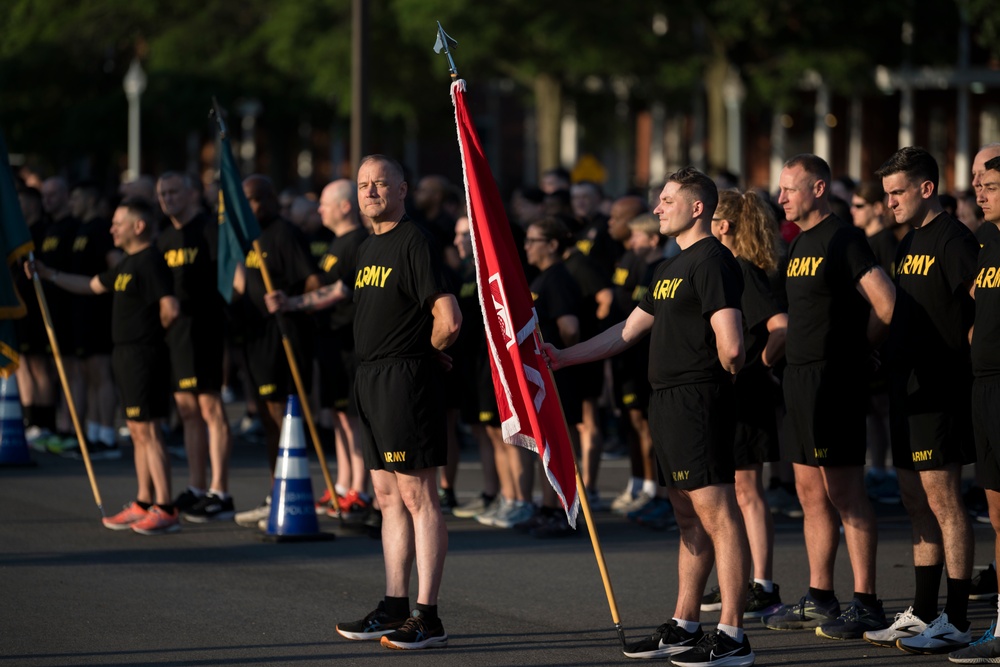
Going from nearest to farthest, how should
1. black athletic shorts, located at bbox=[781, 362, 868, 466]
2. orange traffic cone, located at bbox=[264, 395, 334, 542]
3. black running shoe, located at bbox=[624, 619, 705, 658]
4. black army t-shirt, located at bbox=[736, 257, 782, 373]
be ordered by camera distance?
black running shoe, located at bbox=[624, 619, 705, 658]
black athletic shorts, located at bbox=[781, 362, 868, 466]
black army t-shirt, located at bbox=[736, 257, 782, 373]
orange traffic cone, located at bbox=[264, 395, 334, 542]

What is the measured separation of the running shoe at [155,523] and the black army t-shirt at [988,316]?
5.56 metres

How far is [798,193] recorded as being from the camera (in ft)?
25.7

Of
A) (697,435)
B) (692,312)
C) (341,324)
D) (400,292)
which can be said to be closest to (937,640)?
(697,435)

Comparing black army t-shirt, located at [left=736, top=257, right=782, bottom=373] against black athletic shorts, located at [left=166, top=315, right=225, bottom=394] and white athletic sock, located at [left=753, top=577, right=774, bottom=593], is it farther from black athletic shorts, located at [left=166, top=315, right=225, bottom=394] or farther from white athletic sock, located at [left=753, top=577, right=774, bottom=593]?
black athletic shorts, located at [left=166, top=315, right=225, bottom=394]

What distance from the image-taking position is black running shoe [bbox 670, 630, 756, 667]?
7074mm

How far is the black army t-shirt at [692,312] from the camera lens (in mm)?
7082

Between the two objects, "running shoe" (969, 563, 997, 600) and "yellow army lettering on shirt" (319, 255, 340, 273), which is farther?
"yellow army lettering on shirt" (319, 255, 340, 273)

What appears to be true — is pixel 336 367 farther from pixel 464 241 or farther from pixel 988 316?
pixel 988 316

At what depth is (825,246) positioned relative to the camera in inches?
306

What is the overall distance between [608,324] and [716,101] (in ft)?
70.8

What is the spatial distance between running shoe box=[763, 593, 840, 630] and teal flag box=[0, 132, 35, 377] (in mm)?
5302

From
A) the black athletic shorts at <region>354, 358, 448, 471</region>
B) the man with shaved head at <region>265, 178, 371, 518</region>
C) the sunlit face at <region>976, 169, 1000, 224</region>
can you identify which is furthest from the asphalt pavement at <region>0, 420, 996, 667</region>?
the sunlit face at <region>976, 169, 1000, 224</region>

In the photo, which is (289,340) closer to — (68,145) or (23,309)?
(23,309)

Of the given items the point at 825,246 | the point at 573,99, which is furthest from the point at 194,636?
the point at 573,99
